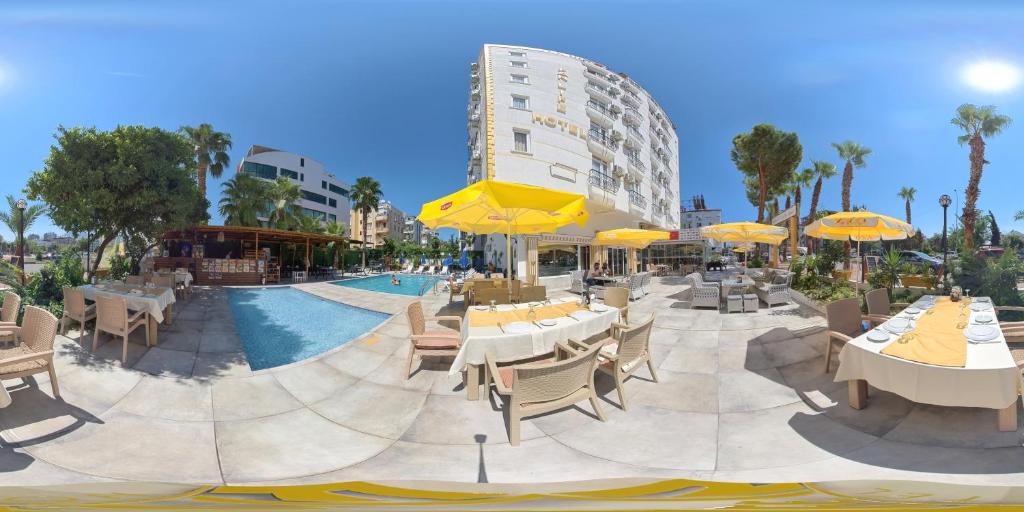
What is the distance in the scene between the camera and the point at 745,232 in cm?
1054

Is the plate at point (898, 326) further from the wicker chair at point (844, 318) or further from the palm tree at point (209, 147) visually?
the palm tree at point (209, 147)

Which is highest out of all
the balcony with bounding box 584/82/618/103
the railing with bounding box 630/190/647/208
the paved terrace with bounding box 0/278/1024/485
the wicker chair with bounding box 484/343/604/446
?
the balcony with bounding box 584/82/618/103

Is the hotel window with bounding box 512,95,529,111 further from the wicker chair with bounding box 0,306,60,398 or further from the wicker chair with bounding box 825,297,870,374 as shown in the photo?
the wicker chair with bounding box 0,306,60,398

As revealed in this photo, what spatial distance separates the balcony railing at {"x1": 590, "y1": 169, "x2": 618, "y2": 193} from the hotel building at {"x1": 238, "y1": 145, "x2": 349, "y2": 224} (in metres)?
32.5

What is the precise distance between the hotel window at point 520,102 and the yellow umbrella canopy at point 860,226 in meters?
13.7

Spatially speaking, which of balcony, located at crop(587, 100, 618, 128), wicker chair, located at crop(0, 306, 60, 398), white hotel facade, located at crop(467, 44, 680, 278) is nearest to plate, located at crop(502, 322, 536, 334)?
wicker chair, located at crop(0, 306, 60, 398)

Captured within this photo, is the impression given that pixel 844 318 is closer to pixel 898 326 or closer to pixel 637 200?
pixel 898 326

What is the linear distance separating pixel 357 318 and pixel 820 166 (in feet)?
111

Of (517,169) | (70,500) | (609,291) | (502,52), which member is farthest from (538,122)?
(70,500)

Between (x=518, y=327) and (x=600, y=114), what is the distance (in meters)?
19.8

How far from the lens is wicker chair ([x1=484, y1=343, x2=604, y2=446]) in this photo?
3.04 meters

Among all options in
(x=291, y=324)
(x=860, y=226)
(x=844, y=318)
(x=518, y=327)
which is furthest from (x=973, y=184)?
(x=291, y=324)

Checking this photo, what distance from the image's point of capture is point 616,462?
2.82 metres

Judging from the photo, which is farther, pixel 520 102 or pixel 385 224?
pixel 385 224
